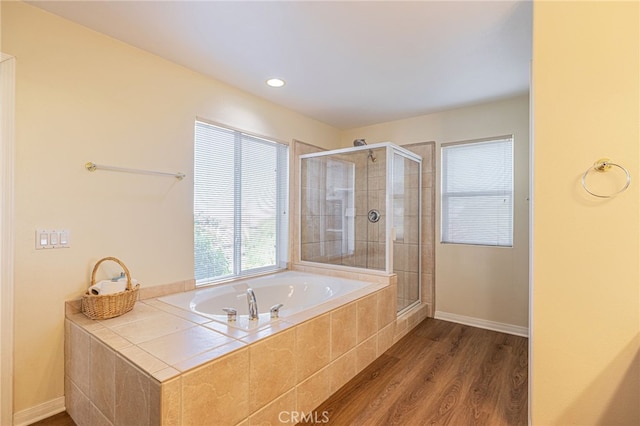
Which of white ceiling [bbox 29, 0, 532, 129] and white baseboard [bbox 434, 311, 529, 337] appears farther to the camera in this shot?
white baseboard [bbox 434, 311, 529, 337]

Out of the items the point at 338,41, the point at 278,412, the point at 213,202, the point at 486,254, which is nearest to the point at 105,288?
the point at 213,202

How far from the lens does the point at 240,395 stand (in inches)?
56.4

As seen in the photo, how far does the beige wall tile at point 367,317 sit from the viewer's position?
2.36 meters

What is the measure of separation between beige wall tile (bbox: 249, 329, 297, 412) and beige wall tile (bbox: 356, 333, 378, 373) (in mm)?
758

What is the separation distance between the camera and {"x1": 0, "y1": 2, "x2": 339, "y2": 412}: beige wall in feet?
5.68

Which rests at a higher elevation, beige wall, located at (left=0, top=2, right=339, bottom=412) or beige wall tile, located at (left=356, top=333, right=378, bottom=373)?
beige wall, located at (left=0, top=2, right=339, bottom=412)

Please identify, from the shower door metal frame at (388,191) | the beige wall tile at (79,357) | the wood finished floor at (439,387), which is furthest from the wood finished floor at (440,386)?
the beige wall tile at (79,357)

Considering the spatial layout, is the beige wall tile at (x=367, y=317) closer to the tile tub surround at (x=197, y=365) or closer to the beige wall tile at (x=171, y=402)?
the tile tub surround at (x=197, y=365)

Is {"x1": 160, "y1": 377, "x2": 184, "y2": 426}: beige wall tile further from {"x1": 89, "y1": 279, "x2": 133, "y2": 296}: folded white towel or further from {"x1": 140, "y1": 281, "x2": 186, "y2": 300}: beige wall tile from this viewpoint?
{"x1": 140, "y1": 281, "x2": 186, "y2": 300}: beige wall tile

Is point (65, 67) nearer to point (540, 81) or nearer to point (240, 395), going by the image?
point (240, 395)

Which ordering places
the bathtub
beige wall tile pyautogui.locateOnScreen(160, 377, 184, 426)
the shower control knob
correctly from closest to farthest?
beige wall tile pyautogui.locateOnScreen(160, 377, 184, 426)
the bathtub
the shower control knob

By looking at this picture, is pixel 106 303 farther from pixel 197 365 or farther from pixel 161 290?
pixel 197 365

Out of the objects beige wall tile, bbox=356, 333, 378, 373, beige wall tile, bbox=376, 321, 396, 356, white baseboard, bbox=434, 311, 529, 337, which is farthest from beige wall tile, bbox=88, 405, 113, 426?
white baseboard, bbox=434, 311, 529, 337

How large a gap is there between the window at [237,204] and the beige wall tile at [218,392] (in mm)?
1369
